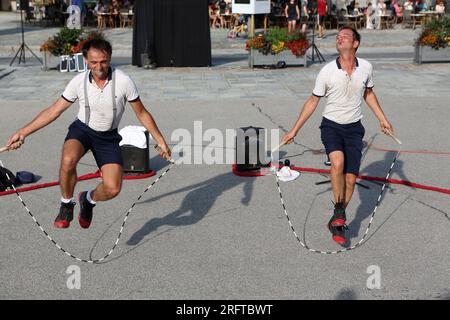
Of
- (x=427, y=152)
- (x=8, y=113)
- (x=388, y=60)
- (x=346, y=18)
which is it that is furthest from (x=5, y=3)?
(x=427, y=152)

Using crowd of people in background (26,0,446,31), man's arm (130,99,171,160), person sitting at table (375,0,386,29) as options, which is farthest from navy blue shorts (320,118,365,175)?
person sitting at table (375,0,386,29)

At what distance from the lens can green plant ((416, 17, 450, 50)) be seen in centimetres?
2120

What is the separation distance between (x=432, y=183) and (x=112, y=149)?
4.29m

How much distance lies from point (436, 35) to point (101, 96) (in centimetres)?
1646

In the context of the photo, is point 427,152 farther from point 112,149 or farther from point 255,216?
point 112,149

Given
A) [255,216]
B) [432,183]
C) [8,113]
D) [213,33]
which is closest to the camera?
[255,216]

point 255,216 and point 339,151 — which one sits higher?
point 339,151

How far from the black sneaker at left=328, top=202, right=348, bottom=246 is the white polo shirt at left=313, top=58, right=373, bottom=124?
0.84 meters

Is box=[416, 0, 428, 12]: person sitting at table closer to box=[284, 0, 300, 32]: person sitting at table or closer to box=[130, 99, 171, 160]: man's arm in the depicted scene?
box=[284, 0, 300, 32]: person sitting at table

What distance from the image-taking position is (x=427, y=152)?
10.9m

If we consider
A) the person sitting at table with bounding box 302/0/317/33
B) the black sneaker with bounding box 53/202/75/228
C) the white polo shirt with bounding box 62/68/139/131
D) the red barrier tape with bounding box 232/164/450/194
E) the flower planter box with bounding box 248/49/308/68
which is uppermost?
the person sitting at table with bounding box 302/0/317/33

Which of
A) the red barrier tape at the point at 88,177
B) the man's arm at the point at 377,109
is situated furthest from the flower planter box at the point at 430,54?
the man's arm at the point at 377,109

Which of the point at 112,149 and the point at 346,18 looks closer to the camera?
the point at 112,149

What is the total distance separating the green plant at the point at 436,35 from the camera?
21.2 metres
